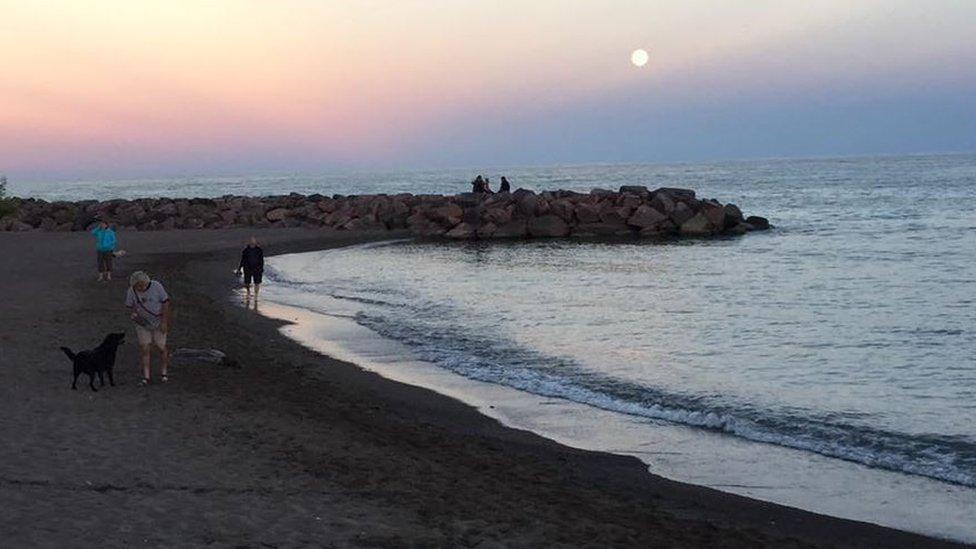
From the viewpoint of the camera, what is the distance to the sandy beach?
25.9 feet

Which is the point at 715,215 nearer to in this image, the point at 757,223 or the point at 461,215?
the point at 757,223

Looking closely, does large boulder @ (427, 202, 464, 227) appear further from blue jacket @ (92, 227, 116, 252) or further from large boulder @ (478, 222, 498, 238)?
blue jacket @ (92, 227, 116, 252)

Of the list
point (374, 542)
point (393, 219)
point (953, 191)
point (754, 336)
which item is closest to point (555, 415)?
point (374, 542)

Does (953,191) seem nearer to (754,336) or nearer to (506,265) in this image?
(506,265)

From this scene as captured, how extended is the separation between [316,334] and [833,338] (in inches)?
383

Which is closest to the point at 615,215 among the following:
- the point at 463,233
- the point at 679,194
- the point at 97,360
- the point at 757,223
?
the point at 679,194

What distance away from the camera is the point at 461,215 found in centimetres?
5166

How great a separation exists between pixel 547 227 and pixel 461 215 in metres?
4.82

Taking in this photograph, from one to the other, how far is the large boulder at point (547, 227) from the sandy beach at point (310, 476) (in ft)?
110

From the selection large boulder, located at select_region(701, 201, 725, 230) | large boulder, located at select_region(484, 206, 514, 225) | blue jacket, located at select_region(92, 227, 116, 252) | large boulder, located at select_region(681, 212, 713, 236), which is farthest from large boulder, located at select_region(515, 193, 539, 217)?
blue jacket, located at select_region(92, 227, 116, 252)

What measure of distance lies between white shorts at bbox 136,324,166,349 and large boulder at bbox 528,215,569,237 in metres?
36.4

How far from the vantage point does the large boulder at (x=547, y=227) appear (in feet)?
161

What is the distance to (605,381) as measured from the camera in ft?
50.5

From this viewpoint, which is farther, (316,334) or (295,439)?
(316,334)
